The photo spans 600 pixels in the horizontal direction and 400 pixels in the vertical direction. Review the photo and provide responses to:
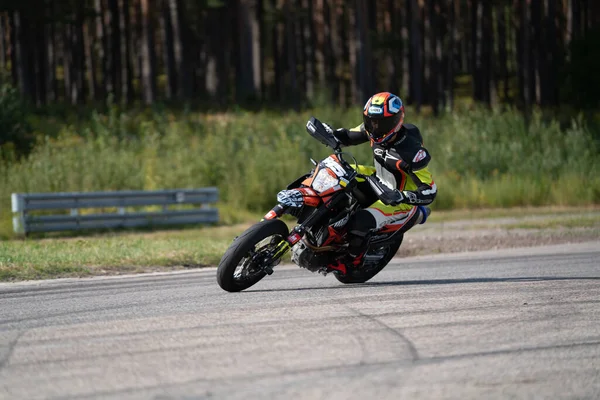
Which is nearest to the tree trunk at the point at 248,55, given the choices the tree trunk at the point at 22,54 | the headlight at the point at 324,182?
the tree trunk at the point at 22,54

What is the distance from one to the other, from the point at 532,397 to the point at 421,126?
26549mm

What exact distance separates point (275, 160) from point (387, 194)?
640 inches

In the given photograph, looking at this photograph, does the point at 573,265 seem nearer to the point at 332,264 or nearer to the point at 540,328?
the point at 332,264

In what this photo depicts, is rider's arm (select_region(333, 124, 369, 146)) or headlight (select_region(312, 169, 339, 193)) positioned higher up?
rider's arm (select_region(333, 124, 369, 146))

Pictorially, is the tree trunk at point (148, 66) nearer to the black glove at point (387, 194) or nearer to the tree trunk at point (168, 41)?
the tree trunk at point (168, 41)

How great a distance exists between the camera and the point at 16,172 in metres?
22.1

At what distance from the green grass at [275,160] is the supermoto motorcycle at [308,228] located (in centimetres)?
1180

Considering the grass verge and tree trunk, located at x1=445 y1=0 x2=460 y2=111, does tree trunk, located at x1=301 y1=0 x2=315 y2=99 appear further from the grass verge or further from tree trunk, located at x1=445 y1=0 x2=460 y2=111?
the grass verge

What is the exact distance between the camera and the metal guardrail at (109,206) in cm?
1862

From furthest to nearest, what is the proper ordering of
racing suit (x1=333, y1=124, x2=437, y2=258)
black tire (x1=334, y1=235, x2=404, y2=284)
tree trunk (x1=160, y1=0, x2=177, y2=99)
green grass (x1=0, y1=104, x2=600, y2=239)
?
1. tree trunk (x1=160, y1=0, x2=177, y2=99)
2. green grass (x1=0, y1=104, x2=600, y2=239)
3. black tire (x1=334, y1=235, x2=404, y2=284)
4. racing suit (x1=333, y1=124, x2=437, y2=258)

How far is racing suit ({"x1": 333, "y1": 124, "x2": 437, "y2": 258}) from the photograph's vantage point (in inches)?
367

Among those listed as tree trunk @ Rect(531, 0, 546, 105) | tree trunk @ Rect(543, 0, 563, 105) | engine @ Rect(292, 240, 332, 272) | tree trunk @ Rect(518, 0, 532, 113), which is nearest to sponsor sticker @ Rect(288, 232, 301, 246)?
engine @ Rect(292, 240, 332, 272)

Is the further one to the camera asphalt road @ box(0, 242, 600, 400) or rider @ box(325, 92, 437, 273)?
rider @ box(325, 92, 437, 273)

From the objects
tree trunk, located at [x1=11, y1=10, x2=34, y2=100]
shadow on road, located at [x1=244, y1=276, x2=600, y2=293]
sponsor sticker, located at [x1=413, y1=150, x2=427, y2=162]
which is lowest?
shadow on road, located at [x1=244, y1=276, x2=600, y2=293]
